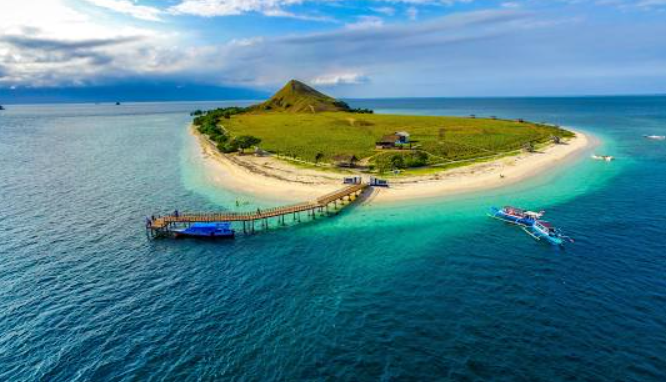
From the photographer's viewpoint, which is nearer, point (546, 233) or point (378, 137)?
point (546, 233)

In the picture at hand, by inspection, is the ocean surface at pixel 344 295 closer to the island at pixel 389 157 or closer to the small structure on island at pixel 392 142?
the island at pixel 389 157

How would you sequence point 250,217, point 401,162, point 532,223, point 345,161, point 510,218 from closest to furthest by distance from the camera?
1. point 532,223
2. point 510,218
3. point 250,217
4. point 401,162
5. point 345,161


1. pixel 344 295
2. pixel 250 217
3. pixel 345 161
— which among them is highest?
pixel 345 161

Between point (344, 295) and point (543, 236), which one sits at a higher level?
point (543, 236)

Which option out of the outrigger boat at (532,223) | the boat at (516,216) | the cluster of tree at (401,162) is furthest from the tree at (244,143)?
the boat at (516,216)

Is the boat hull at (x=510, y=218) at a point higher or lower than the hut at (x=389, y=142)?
lower

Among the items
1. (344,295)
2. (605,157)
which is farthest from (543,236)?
(605,157)

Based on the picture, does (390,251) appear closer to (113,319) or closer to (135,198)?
(113,319)

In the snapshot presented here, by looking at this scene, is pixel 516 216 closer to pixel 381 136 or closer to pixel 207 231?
pixel 207 231
